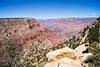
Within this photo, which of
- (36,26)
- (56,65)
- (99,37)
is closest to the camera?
(56,65)

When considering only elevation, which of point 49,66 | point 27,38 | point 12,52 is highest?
point 49,66

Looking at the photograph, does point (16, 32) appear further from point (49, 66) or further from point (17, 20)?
point (49, 66)

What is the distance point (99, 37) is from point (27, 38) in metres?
93.1

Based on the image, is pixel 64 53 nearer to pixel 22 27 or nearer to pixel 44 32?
pixel 22 27

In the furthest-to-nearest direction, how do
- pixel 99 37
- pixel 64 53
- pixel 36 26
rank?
1. pixel 36 26
2. pixel 99 37
3. pixel 64 53

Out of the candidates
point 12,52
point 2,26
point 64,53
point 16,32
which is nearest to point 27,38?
point 16,32

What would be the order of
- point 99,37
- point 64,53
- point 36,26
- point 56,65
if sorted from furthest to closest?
point 36,26 < point 99,37 < point 64,53 < point 56,65

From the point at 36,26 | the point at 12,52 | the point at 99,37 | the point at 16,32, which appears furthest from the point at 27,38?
the point at 99,37

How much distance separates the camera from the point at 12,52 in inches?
1449

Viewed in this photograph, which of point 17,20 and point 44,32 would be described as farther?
point 44,32

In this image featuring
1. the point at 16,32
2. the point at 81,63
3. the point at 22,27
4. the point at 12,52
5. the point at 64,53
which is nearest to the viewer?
the point at 81,63

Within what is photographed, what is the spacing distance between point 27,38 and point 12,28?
33.8ft

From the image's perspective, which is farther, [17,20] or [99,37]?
[17,20]

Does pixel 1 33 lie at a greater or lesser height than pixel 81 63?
lesser
